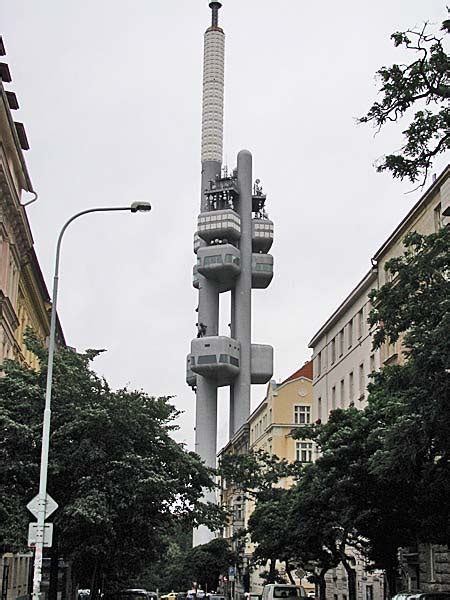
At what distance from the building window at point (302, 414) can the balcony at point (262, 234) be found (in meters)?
36.3

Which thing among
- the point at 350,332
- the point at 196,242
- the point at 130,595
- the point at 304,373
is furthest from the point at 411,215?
the point at 196,242

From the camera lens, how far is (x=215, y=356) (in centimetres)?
10981

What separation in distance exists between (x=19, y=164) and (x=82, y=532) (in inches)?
641

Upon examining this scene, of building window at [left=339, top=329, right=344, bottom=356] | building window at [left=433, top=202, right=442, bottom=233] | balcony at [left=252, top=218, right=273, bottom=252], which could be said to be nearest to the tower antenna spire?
balcony at [left=252, top=218, right=273, bottom=252]

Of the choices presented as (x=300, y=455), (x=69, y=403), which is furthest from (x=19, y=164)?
(x=300, y=455)

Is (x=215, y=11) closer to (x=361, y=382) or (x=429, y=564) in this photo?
(x=361, y=382)

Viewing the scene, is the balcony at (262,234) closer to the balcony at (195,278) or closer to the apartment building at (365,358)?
the balcony at (195,278)

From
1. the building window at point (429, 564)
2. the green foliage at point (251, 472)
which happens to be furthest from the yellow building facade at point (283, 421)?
the building window at point (429, 564)

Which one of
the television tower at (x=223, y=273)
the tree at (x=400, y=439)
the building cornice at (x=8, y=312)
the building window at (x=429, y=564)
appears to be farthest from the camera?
the television tower at (x=223, y=273)

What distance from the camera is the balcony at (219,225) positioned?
377 ft

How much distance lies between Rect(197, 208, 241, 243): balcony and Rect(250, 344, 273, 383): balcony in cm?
1361

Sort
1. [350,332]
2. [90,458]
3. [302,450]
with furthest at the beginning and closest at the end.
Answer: [302,450], [350,332], [90,458]

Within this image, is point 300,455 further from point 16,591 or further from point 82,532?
point 82,532

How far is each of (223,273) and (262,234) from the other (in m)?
7.40
